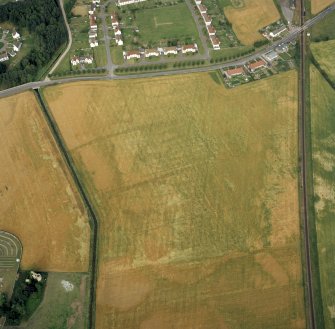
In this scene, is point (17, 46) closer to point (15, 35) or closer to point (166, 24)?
point (15, 35)

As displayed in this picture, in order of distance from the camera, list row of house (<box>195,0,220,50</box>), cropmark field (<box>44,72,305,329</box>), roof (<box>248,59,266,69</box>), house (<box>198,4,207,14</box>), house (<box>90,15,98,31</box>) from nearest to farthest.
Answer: cropmark field (<box>44,72,305,329</box>)
roof (<box>248,59,266,69</box>)
row of house (<box>195,0,220,50</box>)
house (<box>90,15,98,31</box>)
house (<box>198,4,207,14</box>)

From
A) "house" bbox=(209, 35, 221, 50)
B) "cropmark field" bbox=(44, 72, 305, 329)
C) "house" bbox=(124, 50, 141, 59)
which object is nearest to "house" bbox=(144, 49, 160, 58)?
"house" bbox=(124, 50, 141, 59)

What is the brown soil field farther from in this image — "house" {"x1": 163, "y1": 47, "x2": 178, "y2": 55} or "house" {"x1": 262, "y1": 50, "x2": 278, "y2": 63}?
"house" {"x1": 262, "y1": 50, "x2": 278, "y2": 63}

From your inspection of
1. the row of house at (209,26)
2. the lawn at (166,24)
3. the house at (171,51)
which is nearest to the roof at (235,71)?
the row of house at (209,26)

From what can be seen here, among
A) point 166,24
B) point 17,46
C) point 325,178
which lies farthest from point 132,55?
point 325,178

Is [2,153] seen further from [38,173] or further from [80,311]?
[80,311]

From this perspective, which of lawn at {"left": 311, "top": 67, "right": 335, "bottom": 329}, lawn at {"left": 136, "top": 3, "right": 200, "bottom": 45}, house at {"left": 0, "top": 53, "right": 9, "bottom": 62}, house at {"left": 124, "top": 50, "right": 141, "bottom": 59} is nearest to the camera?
lawn at {"left": 311, "top": 67, "right": 335, "bottom": 329}
